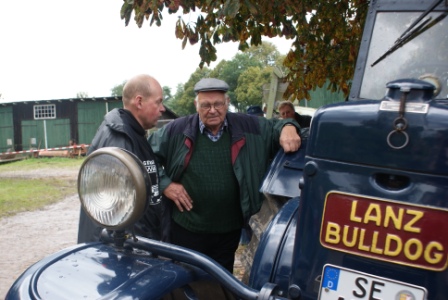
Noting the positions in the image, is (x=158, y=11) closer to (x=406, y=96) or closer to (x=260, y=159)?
(x=260, y=159)

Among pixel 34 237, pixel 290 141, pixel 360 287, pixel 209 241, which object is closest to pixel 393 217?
pixel 360 287

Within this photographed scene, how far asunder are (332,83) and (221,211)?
11.2ft

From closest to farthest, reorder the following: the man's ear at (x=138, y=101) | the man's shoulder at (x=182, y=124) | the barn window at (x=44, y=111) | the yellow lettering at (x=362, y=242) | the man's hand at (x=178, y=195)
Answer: the yellow lettering at (x=362, y=242) → the man's ear at (x=138, y=101) → the man's hand at (x=178, y=195) → the man's shoulder at (x=182, y=124) → the barn window at (x=44, y=111)

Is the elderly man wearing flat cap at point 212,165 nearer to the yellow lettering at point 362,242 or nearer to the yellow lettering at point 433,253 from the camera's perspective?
the yellow lettering at point 362,242

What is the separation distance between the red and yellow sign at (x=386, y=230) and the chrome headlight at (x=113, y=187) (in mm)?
678

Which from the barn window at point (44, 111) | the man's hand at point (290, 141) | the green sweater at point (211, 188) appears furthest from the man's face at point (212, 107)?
the barn window at point (44, 111)

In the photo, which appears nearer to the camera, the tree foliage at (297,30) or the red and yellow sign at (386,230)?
the red and yellow sign at (386,230)

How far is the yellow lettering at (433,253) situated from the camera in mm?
1413

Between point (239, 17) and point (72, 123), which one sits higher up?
point (239, 17)

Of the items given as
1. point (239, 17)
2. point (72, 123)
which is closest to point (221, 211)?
point (239, 17)

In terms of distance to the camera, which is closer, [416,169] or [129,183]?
[416,169]

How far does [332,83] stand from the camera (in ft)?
20.0

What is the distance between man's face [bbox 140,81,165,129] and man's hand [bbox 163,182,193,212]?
0.45 metres

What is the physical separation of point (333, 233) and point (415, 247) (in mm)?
266
